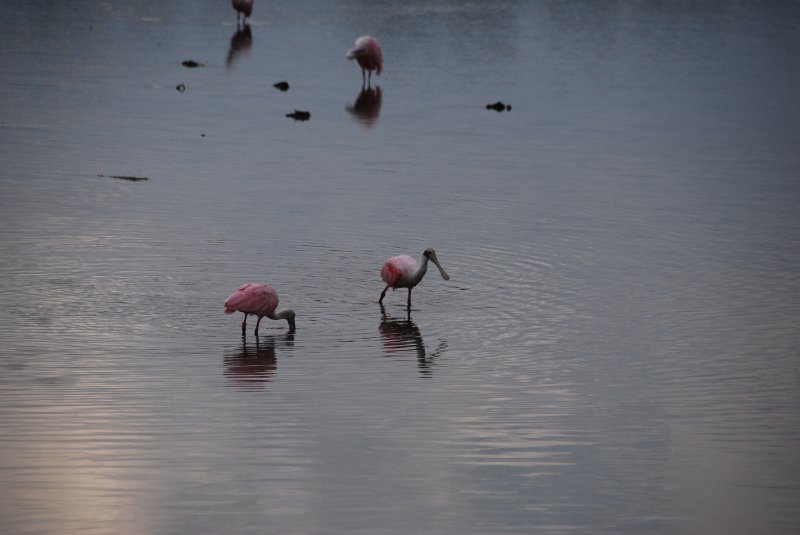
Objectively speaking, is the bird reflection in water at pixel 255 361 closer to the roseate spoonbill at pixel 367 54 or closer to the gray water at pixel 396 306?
the gray water at pixel 396 306

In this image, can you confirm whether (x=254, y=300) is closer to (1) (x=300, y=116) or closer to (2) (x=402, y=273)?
(2) (x=402, y=273)

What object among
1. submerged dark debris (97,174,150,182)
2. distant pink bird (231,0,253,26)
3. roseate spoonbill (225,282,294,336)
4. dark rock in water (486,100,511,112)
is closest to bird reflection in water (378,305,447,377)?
roseate spoonbill (225,282,294,336)

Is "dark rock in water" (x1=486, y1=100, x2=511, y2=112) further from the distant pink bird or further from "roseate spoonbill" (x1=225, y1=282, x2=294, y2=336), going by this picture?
"roseate spoonbill" (x1=225, y1=282, x2=294, y2=336)

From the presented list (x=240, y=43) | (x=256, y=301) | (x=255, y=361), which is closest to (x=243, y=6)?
(x=240, y=43)

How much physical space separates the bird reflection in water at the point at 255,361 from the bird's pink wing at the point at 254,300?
291 mm

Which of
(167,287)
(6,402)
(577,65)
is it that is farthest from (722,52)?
(6,402)

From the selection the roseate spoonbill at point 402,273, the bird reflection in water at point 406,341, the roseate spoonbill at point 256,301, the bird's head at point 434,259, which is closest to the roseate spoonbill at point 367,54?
the bird's head at point 434,259

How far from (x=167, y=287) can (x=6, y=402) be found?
4.16 m

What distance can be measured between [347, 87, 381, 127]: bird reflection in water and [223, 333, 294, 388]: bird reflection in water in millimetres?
13812

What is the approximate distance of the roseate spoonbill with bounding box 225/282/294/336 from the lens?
14180 mm

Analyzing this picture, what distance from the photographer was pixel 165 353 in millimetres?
13297

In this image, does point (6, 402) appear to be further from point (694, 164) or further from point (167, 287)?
point (694, 164)

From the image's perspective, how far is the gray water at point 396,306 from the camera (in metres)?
10.1

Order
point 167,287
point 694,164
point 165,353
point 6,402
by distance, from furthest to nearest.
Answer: point 694,164 → point 167,287 → point 165,353 → point 6,402
